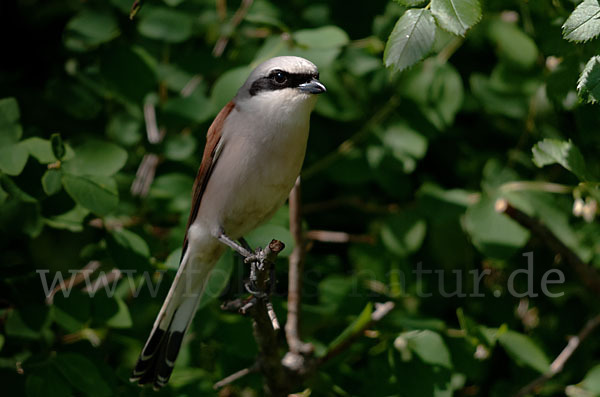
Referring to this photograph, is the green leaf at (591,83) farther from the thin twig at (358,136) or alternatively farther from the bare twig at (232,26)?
the bare twig at (232,26)

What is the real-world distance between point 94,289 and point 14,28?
1763 mm

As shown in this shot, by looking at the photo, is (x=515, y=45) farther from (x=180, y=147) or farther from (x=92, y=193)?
(x=92, y=193)

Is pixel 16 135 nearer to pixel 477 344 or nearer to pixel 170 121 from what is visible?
pixel 170 121

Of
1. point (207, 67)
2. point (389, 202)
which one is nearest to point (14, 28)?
point (207, 67)

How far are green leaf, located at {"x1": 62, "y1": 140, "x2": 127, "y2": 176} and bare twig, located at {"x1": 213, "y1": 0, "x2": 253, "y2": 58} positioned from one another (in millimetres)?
823

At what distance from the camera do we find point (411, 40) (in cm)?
195

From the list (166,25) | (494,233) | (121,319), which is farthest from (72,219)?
(494,233)

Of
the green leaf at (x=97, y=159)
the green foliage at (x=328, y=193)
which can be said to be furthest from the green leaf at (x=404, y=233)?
the green leaf at (x=97, y=159)

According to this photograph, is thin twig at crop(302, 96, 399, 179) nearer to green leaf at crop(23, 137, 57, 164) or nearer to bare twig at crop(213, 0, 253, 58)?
bare twig at crop(213, 0, 253, 58)

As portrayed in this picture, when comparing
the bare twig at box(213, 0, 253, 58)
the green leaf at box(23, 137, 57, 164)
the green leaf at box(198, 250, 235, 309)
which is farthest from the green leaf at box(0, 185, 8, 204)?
the bare twig at box(213, 0, 253, 58)

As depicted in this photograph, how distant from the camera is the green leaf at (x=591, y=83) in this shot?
6.13ft

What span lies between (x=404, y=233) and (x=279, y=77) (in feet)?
3.61

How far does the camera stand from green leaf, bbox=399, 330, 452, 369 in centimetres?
263

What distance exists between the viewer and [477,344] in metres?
2.81
